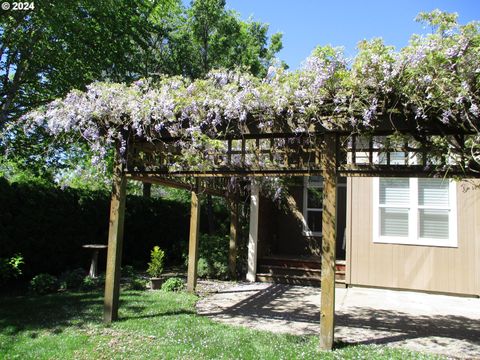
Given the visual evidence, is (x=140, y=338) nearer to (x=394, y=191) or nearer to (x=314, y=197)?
(x=394, y=191)

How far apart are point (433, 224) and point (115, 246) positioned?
666 centimetres

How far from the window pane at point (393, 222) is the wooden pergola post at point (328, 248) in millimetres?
4653

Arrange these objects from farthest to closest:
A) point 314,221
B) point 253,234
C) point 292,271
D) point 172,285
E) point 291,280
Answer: point 314,221 → point 253,234 → point 292,271 → point 291,280 → point 172,285

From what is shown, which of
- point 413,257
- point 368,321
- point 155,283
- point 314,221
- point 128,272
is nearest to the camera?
point 368,321

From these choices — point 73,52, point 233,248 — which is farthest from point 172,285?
point 73,52

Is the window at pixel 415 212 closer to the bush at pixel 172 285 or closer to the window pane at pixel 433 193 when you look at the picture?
the window pane at pixel 433 193

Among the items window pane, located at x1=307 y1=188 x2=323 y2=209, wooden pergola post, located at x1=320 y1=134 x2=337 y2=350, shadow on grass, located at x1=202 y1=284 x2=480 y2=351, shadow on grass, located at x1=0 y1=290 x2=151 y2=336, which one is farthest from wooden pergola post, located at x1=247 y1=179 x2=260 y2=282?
wooden pergola post, located at x1=320 y1=134 x2=337 y2=350

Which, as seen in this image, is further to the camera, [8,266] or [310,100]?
[8,266]

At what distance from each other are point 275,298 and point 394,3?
5.93 m

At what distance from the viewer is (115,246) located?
19.6 feet

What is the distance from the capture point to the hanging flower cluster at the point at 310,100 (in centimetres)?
416

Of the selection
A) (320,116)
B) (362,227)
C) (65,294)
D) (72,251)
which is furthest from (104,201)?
(320,116)

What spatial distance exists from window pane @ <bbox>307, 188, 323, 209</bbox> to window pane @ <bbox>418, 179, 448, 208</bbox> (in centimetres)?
314

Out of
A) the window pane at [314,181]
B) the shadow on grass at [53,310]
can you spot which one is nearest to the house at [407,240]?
the window pane at [314,181]
